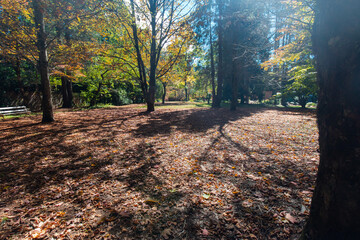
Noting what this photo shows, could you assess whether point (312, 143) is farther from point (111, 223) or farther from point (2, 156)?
point (2, 156)

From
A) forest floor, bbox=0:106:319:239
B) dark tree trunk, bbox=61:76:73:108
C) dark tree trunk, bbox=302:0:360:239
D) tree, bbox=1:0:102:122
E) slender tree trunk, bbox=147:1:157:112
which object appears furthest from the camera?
dark tree trunk, bbox=61:76:73:108

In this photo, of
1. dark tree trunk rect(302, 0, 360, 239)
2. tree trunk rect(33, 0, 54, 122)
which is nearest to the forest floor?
dark tree trunk rect(302, 0, 360, 239)

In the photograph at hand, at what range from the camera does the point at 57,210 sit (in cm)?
224

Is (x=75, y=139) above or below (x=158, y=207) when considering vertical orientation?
above

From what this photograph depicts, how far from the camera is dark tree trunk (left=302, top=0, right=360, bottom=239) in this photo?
3.57 feet

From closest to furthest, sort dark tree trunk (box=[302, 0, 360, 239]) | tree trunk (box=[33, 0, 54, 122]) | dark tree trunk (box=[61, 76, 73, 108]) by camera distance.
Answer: dark tree trunk (box=[302, 0, 360, 239]) → tree trunk (box=[33, 0, 54, 122]) → dark tree trunk (box=[61, 76, 73, 108])

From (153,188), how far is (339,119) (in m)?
2.65

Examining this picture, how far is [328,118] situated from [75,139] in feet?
20.5

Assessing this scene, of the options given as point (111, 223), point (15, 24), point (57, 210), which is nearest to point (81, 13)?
point (15, 24)

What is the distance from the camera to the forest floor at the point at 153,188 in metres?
1.96

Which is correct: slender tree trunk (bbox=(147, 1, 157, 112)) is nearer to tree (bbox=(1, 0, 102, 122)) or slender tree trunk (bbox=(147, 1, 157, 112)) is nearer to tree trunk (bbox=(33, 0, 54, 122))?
tree (bbox=(1, 0, 102, 122))

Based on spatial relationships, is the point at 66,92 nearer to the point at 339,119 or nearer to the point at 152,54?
the point at 152,54

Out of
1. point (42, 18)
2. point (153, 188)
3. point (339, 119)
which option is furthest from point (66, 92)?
point (339, 119)

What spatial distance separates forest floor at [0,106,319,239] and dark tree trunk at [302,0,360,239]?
0.87 m
